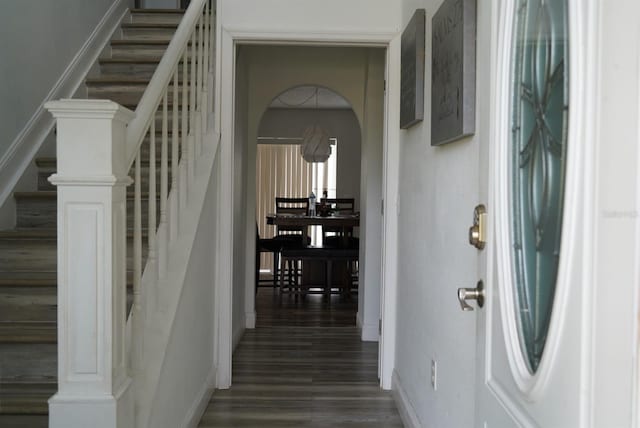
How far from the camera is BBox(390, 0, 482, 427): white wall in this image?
1.86m

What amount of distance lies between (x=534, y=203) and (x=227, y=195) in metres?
2.75

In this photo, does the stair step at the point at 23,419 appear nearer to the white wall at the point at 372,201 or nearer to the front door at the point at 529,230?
the front door at the point at 529,230

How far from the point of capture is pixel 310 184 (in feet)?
32.9

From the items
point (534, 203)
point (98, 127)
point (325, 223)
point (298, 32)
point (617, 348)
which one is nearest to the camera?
point (617, 348)

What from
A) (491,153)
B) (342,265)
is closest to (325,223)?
(342,265)

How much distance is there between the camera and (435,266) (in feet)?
7.72

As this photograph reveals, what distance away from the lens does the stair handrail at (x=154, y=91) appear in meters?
1.85

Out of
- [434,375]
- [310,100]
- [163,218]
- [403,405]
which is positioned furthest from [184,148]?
[310,100]

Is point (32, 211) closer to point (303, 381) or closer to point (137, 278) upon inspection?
point (137, 278)

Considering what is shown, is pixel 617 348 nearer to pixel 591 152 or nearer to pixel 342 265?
pixel 591 152

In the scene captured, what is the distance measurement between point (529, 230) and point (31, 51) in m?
3.14

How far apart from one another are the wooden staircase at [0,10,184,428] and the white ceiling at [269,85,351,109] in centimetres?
498

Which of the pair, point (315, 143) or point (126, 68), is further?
point (315, 143)

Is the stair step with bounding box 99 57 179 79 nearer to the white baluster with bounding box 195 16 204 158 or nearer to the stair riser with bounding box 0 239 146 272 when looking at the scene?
the white baluster with bounding box 195 16 204 158
